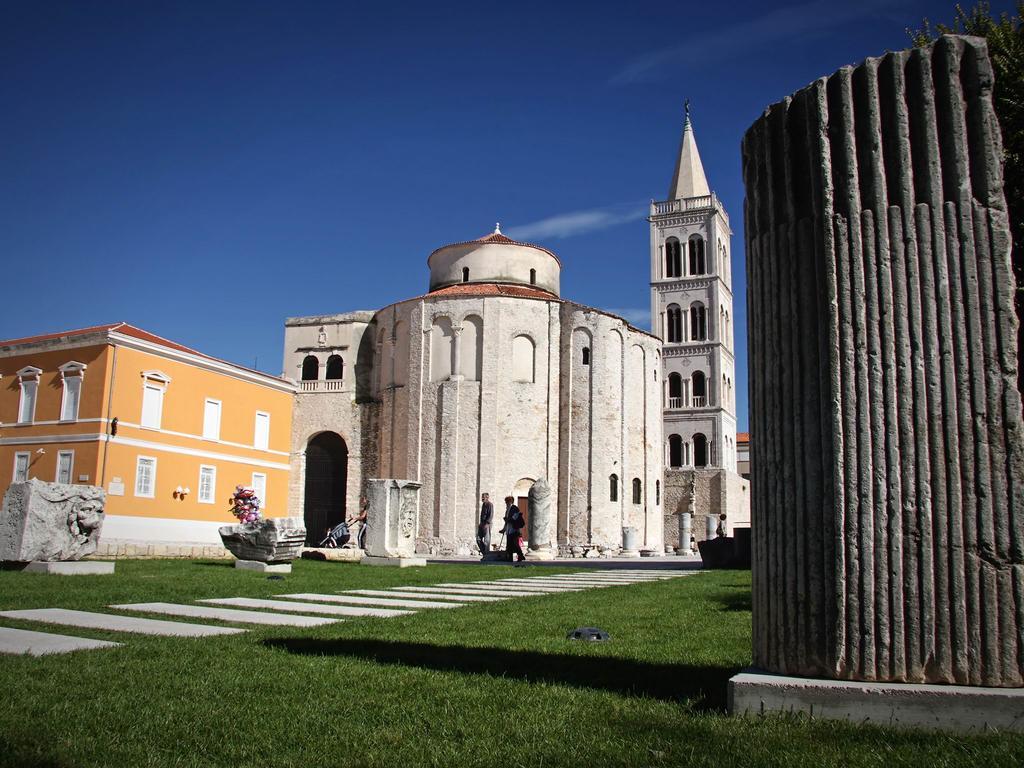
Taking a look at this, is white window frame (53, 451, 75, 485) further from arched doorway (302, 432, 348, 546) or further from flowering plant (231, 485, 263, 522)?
flowering plant (231, 485, 263, 522)

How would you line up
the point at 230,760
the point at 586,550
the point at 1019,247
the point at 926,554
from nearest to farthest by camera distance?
the point at 230,760 < the point at 926,554 < the point at 1019,247 < the point at 586,550

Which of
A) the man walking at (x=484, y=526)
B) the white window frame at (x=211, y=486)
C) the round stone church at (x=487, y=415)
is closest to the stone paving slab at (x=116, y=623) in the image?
the man walking at (x=484, y=526)

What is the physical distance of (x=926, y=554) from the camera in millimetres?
3020

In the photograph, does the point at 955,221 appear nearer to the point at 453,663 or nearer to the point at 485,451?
the point at 453,663

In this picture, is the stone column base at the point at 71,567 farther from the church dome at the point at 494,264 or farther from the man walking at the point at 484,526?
the church dome at the point at 494,264

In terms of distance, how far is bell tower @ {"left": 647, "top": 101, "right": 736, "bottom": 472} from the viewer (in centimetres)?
5072

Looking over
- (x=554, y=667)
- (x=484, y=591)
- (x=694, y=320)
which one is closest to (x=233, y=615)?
(x=554, y=667)

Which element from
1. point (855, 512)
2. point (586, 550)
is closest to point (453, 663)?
point (855, 512)

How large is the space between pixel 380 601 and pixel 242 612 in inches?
60.2

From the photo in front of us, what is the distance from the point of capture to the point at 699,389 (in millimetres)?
51844

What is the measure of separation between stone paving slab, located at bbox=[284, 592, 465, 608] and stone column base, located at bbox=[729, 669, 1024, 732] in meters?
4.41

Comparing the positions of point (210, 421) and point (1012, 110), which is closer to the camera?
point (1012, 110)

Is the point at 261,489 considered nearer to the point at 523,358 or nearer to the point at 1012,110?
the point at 523,358

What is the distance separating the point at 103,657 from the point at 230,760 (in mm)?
1844
